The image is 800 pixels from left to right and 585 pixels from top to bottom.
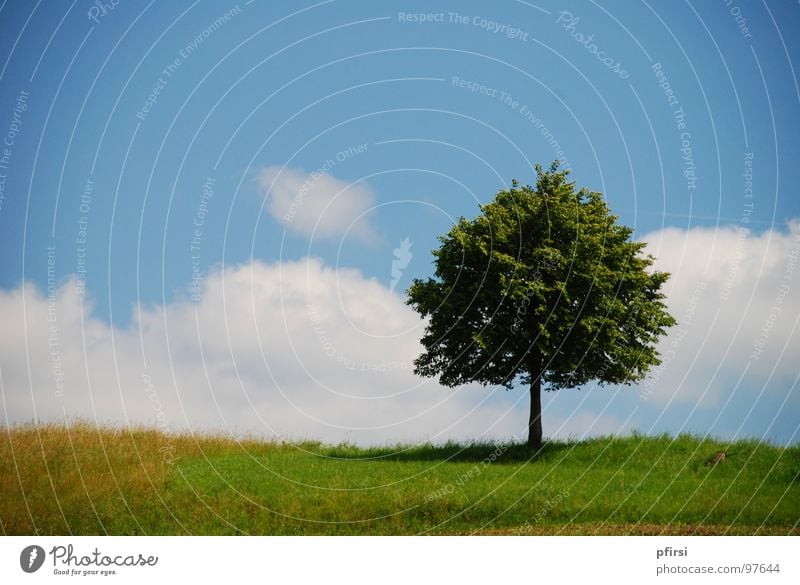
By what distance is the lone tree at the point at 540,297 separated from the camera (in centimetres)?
3117

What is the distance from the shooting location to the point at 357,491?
899 inches

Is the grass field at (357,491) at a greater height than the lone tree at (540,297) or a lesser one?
lesser

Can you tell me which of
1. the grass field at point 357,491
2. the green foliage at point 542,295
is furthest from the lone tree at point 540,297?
the grass field at point 357,491

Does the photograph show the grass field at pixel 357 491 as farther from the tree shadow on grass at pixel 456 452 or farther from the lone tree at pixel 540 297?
the lone tree at pixel 540 297

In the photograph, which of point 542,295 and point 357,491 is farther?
point 542,295

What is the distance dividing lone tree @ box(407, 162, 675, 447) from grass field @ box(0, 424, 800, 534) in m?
4.41

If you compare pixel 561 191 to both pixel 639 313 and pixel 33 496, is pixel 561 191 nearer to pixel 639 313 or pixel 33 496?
pixel 639 313

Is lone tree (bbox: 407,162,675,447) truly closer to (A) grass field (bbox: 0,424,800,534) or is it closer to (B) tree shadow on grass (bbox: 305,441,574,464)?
(B) tree shadow on grass (bbox: 305,441,574,464)

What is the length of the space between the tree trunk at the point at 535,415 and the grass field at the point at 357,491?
2538 millimetres

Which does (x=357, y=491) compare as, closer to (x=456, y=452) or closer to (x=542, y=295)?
(x=456, y=452)

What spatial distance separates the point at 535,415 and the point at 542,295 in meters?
5.23

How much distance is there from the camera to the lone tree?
31.2 m

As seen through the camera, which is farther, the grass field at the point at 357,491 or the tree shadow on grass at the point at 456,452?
the tree shadow on grass at the point at 456,452

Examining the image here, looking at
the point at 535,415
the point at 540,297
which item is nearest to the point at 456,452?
the point at 535,415
